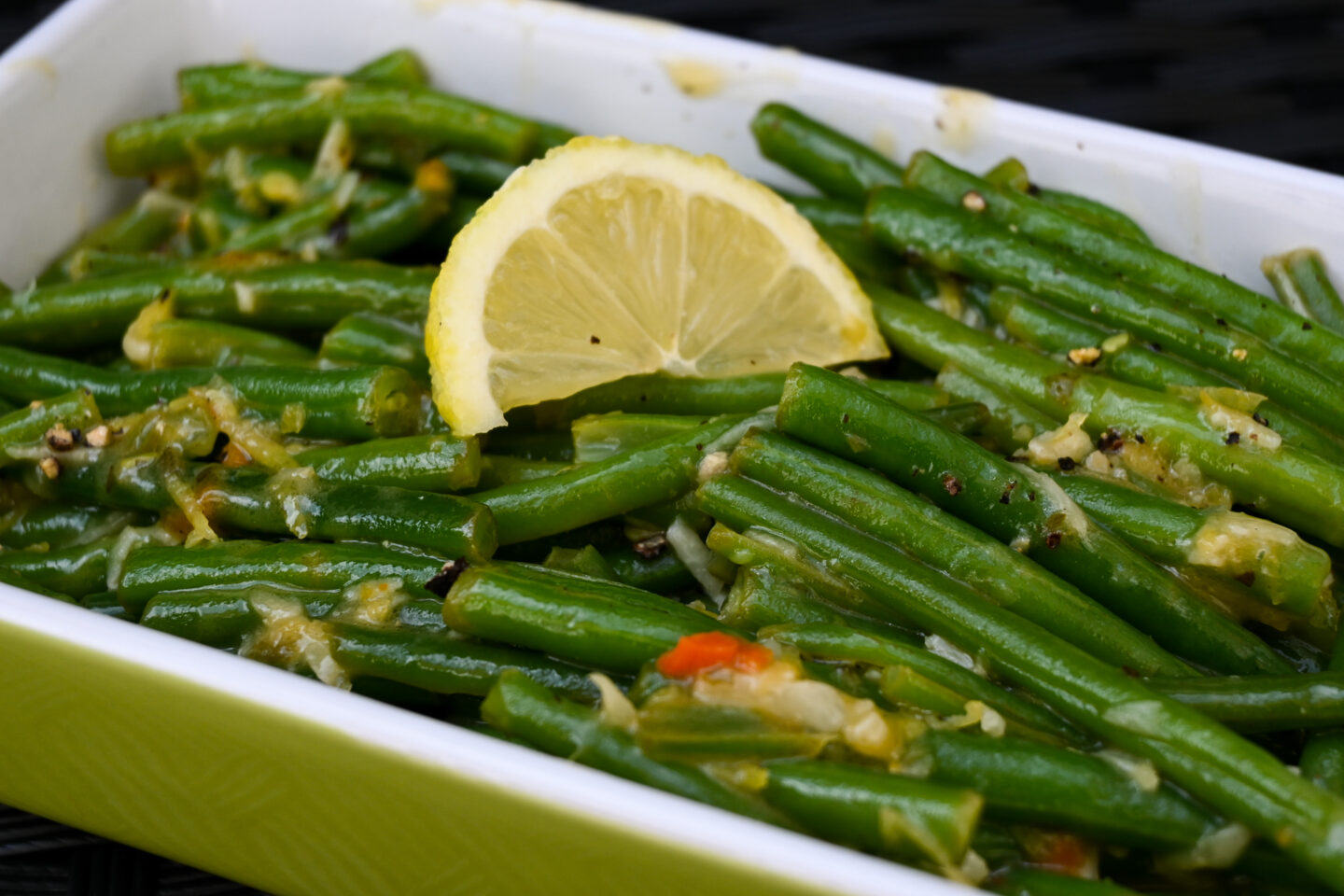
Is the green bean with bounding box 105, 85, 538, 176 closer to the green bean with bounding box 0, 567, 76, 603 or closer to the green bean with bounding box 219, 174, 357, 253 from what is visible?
the green bean with bounding box 219, 174, 357, 253

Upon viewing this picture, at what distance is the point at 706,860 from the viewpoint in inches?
89.0

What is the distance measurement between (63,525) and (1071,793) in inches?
96.7

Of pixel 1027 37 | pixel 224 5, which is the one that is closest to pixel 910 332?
pixel 1027 37

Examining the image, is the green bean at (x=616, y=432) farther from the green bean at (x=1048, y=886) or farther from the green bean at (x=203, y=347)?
the green bean at (x=1048, y=886)

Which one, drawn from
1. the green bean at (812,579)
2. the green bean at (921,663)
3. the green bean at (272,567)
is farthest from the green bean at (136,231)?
the green bean at (921,663)

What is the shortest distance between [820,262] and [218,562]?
166 cm

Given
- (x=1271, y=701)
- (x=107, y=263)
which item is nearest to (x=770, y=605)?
(x=1271, y=701)

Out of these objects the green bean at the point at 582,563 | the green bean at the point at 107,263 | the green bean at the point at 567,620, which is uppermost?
the green bean at the point at 107,263

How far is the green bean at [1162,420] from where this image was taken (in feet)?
10.1

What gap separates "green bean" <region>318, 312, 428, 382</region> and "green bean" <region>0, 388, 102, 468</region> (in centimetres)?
60

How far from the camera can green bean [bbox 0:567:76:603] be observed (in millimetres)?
3090

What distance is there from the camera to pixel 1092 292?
3521mm

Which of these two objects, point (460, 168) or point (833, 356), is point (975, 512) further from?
point (460, 168)

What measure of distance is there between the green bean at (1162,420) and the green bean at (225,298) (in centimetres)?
139
